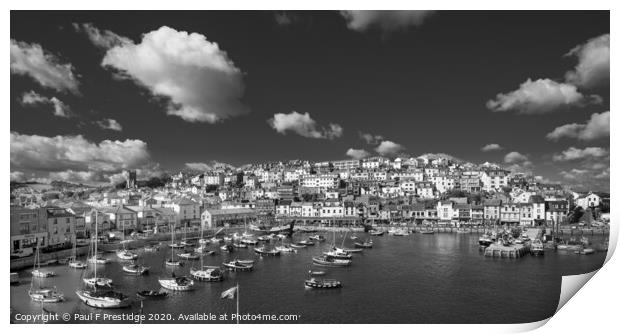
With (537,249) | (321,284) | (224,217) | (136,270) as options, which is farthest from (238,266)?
(224,217)

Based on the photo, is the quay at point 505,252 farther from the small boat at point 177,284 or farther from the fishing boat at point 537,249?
the small boat at point 177,284

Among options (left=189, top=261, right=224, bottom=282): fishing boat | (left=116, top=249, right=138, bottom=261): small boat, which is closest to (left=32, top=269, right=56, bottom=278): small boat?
(left=116, top=249, right=138, bottom=261): small boat

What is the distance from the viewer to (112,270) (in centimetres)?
887

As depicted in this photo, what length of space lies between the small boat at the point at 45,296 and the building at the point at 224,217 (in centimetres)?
956

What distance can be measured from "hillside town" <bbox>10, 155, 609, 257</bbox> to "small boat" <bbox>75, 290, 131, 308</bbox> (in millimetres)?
3047

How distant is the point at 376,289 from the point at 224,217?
38.1 ft

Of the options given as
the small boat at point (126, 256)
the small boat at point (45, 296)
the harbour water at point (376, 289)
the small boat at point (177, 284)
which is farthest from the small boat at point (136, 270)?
the small boat at point (45, 296)

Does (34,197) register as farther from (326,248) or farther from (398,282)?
(398,282)

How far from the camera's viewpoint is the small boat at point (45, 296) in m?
6.27

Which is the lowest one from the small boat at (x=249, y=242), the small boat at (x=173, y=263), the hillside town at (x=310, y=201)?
the small boat at (x=249, y=242)

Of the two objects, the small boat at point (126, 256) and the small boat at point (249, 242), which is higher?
the small boat at point (126, 256)

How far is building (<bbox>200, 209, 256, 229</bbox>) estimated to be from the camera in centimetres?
1714

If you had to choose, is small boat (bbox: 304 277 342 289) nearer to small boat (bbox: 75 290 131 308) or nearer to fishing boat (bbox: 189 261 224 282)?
fishing boat (bbox: 189 261 224 282)

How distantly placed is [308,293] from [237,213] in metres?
12.0
